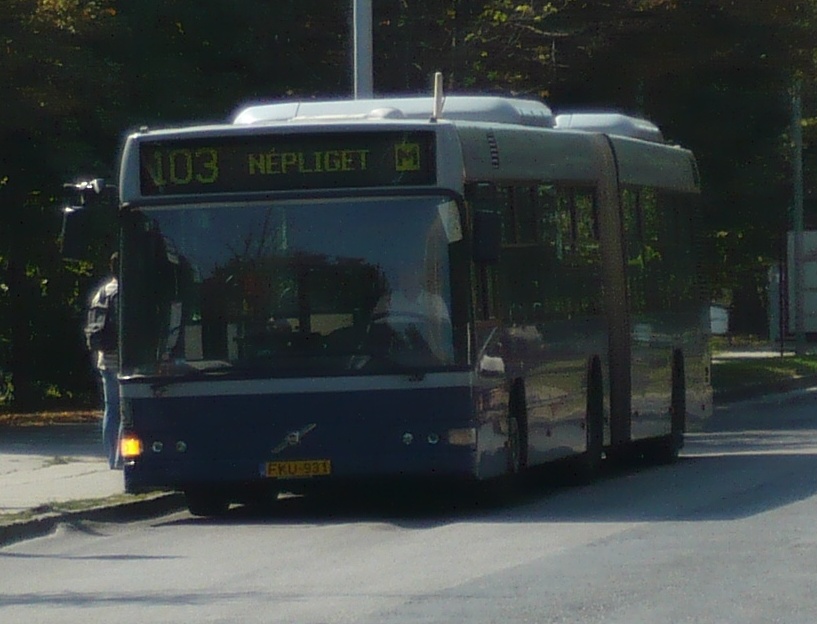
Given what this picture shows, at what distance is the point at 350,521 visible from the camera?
15266 mm

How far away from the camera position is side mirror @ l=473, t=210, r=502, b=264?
14.9m

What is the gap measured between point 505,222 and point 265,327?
228 centimetres

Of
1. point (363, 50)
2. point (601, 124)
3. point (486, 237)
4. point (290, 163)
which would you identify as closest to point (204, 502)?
point (290, 163)

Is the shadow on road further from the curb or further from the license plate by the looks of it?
the license plate

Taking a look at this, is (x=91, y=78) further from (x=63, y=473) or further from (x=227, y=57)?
(x=63, y=473)

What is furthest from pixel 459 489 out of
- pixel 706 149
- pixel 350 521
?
pixel 706 149

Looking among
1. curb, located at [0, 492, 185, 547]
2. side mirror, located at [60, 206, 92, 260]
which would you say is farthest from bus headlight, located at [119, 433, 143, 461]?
side mirror, located at [60, 206, 92, 260]

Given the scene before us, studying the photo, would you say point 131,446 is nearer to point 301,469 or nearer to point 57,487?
point 301,469

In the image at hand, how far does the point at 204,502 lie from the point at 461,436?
2233 millimetres

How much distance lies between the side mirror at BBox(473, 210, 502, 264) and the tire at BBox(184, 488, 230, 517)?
2.78m

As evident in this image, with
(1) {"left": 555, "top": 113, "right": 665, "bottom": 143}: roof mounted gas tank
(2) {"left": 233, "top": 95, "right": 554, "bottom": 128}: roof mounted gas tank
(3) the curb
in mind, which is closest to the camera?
(3) the curb

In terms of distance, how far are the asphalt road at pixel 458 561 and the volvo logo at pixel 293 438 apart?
0.54 metres

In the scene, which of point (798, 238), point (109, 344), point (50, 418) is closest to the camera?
point (109, 344)

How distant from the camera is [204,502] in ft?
52.7
